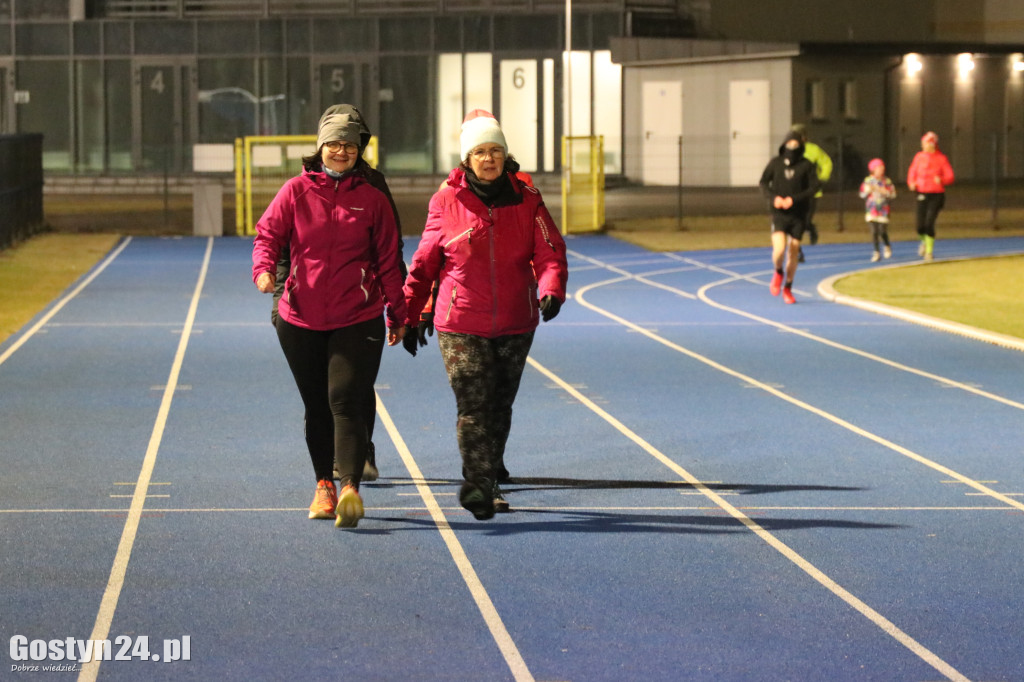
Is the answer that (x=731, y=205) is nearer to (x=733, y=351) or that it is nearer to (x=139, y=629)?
(x=733, y=351)

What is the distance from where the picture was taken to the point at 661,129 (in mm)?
47406

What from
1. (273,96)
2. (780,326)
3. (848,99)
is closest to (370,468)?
(780,326)

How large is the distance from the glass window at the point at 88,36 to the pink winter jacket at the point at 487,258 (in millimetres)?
43246

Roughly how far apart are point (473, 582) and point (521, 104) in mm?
41534

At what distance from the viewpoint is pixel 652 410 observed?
12023 millimetres

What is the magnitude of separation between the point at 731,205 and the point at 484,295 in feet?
116

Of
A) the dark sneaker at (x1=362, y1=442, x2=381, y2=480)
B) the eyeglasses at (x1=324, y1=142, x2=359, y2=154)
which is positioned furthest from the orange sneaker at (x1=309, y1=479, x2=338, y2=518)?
the eyeglasses at (x1=324, y1=142, x2=359, y2=154)

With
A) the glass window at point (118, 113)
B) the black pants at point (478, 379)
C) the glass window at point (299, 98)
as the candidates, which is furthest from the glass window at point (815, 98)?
the black pants at point (478, 379)

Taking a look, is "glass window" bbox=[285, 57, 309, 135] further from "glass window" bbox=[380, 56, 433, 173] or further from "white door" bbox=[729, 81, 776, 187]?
"white door" bbox=[729, 81, 776, 187]

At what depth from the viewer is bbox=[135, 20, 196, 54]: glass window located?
48969mm

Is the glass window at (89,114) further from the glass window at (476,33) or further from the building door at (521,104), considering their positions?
the building door at (521,104)

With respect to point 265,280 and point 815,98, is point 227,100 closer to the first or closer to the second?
point 815,98

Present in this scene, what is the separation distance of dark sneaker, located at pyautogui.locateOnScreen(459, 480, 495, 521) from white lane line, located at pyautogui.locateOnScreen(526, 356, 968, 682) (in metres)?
1.22

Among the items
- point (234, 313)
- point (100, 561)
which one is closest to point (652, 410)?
point (100, 561)
